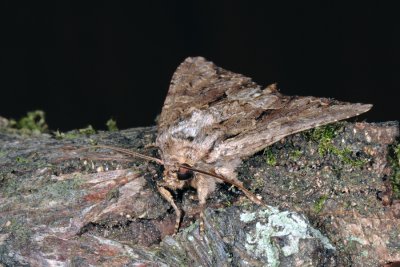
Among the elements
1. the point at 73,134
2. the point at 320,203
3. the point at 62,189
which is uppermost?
the point at 73,134

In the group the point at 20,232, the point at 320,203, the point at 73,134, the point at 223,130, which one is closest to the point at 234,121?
the point at 223,130

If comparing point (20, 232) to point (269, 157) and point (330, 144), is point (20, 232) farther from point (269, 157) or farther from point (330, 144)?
point (330, 144)

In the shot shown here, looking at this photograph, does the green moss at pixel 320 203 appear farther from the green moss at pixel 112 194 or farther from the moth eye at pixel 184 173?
the green moss at pixel 112 194

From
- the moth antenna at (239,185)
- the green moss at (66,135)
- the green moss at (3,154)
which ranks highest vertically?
the green moss at (66,135)

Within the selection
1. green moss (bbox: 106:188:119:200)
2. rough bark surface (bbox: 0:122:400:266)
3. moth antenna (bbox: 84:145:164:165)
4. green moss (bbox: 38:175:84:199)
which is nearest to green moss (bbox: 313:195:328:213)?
rough bark surface (bbox: 0:122:400:266)

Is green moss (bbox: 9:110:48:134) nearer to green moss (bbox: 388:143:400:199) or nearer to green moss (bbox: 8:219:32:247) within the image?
green moss (bbox: 8:219:32:247)

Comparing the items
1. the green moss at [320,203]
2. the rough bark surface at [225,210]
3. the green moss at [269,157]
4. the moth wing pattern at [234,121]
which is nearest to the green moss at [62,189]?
the rough bark surface at [225,210]

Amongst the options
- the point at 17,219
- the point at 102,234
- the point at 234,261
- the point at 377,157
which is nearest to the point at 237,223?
the point at 234,261
